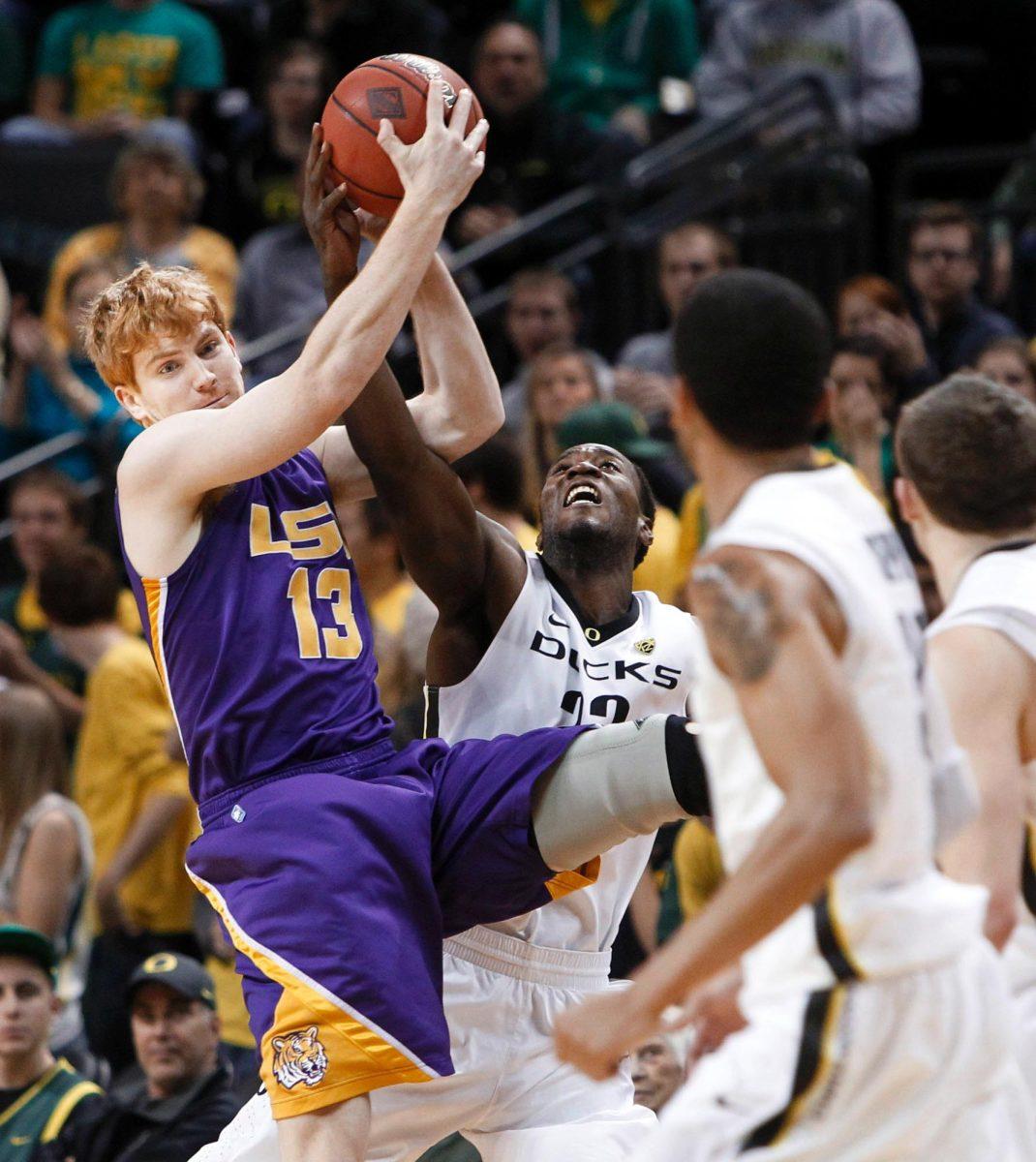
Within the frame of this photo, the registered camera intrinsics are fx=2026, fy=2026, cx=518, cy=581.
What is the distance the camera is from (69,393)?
9.80m

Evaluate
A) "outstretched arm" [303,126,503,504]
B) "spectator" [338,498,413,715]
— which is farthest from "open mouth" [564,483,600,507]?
"spectator" [338,498,413,715]

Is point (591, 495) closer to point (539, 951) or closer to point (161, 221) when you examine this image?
point (539, 951)

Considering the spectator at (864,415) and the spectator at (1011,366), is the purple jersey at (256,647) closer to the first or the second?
the spectator at (864,415)

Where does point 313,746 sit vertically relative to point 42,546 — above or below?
above

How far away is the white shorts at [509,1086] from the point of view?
15.2 feet

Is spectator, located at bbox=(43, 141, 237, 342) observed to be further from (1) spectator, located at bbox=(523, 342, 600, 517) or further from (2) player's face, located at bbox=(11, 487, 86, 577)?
(1) spectator, located at bbox=(523, 342, 600, 517)

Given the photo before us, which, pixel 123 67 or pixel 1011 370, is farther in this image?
pixel 123 67

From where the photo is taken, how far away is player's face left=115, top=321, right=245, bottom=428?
4.31 metres

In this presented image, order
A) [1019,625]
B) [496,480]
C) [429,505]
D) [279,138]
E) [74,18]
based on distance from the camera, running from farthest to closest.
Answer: [74,18] → [279,138] → [496,480] → [429,505] → [1019,625]

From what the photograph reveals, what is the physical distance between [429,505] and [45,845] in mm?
3360

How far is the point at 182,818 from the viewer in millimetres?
7965

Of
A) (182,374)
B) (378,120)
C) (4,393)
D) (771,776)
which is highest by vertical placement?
(378,120)

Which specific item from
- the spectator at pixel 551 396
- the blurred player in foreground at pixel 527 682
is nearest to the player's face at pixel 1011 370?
the spectator at pixel 551 396

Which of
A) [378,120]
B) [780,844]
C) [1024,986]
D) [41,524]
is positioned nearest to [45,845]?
[41,524]
